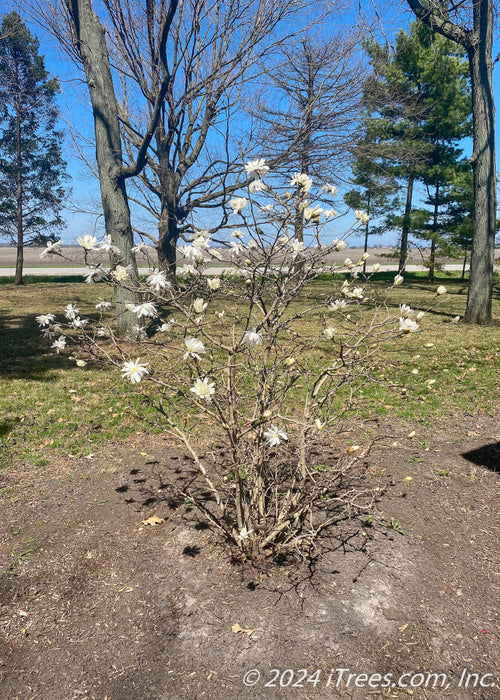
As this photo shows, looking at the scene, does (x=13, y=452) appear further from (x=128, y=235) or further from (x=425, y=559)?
(x=128, y=235)

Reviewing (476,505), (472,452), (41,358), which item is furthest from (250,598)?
(41,358)

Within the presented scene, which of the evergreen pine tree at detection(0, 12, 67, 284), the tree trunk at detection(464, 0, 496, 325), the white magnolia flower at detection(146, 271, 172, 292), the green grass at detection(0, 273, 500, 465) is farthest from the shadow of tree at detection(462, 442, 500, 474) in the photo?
the evergreen pine tree at detection(0, 12, 67, 284)

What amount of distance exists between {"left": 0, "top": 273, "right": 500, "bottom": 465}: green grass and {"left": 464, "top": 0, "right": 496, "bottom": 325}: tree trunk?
1.04 meters

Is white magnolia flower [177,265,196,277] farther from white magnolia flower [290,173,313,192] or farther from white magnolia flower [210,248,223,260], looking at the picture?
white magnolia flower [290,173,313,192]

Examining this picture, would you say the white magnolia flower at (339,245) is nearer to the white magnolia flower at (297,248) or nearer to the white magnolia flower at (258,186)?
the white magnolia flower at (297,248)

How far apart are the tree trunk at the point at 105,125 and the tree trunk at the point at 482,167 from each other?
23.6 ft

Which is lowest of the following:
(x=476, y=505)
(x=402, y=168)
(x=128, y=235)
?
(x=476, y=505)

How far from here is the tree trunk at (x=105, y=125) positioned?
25.4 ft

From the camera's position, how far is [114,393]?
→ 5.89 meters

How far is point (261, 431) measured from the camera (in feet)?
8.09

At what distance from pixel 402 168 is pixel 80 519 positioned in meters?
21.0

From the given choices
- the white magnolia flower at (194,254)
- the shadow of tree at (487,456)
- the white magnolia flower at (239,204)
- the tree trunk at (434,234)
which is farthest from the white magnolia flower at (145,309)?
the tree trunk at (434,234)

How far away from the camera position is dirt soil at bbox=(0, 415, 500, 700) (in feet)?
6.45

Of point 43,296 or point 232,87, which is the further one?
point 43,296
